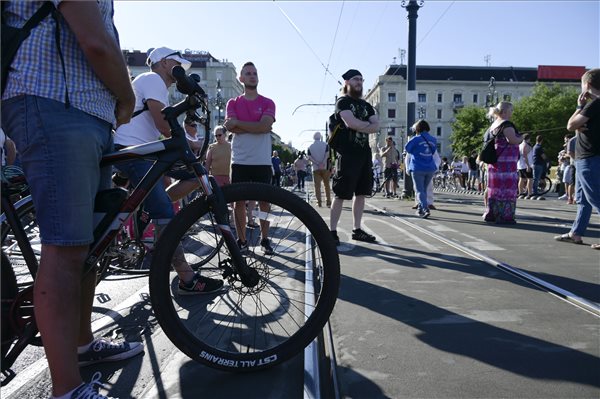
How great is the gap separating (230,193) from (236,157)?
2.74 metres

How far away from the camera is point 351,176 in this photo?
16.9ft

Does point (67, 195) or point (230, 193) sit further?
point (230, 193)

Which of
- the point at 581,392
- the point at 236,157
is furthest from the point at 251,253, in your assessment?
the point at 236,157

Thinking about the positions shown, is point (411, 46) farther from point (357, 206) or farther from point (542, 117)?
point (542, 117)

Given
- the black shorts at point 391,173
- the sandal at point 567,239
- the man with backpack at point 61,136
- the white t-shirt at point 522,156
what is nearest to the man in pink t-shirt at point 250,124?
the man with backpack at point 61,136

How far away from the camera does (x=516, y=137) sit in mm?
6562

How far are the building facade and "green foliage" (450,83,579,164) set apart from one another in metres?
26.3

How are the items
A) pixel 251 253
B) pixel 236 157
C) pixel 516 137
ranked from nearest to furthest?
pixel 251 253, pixel 236 157, pixel 516 137

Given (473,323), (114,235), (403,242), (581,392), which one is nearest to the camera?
(581,392)

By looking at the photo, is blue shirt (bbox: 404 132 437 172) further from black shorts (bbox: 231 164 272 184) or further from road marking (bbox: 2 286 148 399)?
road marking (bbox: 2 286 148 399)

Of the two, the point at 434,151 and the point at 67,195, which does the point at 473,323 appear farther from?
the point at 434,151

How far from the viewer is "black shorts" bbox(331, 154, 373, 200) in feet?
16.9

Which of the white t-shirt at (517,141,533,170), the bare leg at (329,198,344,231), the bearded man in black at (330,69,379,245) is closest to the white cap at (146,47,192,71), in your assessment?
the bearded man in black at (330,69,379,245)

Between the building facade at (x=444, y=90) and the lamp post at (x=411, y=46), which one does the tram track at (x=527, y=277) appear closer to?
the lamp post at (x=411, y=46)
